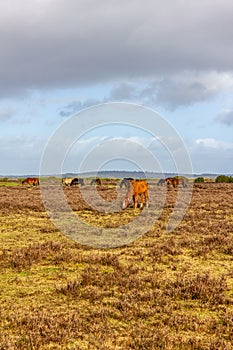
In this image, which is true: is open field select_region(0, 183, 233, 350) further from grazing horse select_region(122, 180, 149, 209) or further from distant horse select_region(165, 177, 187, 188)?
distant horse select_region(165, 177, 187, 188)

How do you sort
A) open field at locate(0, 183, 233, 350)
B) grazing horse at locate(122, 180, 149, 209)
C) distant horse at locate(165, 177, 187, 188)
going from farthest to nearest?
distant horse at locate(165, 177, 187, 188), grazing horse at locate(122, 180, 149, 209), open field at locate(0, 183, 233, 350)

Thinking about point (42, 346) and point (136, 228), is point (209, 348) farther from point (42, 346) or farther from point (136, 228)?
point (136, 228)

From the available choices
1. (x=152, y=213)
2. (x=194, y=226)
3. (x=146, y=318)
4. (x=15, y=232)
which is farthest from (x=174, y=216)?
(x=146, y=318)

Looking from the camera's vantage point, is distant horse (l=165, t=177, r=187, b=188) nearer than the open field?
No

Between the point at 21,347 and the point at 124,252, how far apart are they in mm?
8383

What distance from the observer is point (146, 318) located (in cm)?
790

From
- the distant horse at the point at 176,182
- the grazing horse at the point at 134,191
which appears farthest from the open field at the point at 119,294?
the distant horse at the point at 176,182

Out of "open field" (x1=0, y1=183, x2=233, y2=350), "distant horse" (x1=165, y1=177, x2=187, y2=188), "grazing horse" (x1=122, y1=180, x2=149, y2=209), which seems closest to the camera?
"open field" (x1=0, y1=183, x2=233, y2=350)

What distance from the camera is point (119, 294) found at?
370 inches

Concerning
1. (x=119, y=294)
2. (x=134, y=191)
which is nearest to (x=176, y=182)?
(x=134, y=191)

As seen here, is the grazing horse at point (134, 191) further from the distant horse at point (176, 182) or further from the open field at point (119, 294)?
the distant horse at point (176, 182)

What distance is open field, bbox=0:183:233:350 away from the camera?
6.91 m

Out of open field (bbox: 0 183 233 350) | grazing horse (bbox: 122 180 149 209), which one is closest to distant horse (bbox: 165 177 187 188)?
grazing horse (bbox: 122 180 149 209)

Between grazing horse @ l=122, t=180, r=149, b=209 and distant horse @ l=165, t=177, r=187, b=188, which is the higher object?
distant horse @ l=165, t=177, r=187, b=188
